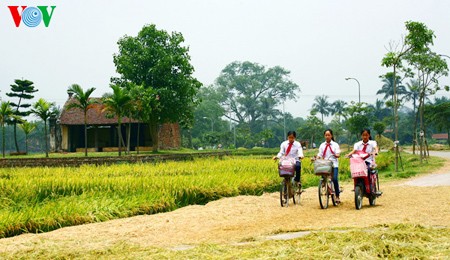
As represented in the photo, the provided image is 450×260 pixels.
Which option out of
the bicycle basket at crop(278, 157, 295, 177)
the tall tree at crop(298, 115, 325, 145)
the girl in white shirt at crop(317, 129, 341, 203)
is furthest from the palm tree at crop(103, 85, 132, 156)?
the tall tree at crop(298, 115, 325, 145)

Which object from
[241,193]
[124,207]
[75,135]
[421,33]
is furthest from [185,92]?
[124,207]

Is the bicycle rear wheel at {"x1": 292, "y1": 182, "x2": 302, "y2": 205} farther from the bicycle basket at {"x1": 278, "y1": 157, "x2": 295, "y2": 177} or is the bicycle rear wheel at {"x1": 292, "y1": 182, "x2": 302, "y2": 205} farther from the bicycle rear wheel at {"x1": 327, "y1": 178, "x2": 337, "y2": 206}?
the bicycle rear wheel at {"x1": 327, "y1": 178, "x2": 337, "y2": 206}

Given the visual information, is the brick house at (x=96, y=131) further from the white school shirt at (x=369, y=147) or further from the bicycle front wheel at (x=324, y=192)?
→ the white school shirt at (x=369, y=147)

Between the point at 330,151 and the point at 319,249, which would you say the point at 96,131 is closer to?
the point at 330,151

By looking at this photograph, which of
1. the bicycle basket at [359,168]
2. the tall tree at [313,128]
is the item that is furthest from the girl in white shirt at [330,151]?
the tall tree at [313,128]

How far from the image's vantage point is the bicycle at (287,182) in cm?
1206

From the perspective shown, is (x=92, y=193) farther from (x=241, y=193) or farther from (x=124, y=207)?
(x=241, y=193)

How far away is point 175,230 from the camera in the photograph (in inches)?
375

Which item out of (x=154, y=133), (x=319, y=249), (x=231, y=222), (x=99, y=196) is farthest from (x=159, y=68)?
(x=319, y=249)

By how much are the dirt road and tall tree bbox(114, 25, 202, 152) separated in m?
30.0

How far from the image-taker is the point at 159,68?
1671 inches

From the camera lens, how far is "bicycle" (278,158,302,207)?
12062mm

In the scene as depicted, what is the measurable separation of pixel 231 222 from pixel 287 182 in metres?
2.55

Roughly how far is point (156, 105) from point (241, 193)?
2544cm
